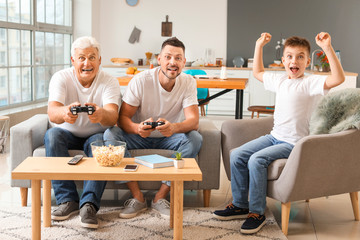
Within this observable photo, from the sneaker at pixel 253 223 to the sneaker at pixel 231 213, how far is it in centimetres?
15

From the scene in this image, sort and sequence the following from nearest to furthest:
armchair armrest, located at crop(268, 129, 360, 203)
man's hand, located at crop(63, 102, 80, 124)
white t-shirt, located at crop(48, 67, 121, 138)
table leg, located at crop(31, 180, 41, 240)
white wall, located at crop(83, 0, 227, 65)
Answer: table leg, located at crop(31, 180, 41, 240), armchair armrest, located at crop(268, 129, 360, 203), man's hand, located at crop(63, 102, 80, 124), white t-shirt, located at crop(48, 67, 121, 138), white wall, located at crop(83, 0, 227, 65)

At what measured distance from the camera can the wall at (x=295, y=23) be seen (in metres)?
8.00

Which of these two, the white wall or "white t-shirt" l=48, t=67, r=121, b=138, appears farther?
the white wall

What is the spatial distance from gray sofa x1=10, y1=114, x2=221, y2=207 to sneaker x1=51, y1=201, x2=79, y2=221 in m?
0.19

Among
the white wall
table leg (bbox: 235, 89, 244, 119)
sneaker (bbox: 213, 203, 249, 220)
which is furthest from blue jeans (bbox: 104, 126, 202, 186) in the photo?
the white wall

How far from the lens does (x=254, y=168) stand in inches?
106

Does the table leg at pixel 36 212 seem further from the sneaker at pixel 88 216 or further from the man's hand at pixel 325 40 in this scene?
the man's hand at pixel 325 40

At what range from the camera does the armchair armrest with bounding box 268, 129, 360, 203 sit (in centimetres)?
257

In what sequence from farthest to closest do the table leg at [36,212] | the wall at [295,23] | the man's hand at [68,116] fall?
the wall at [295,23] → the man's hand at [68,116] → the table leg at [36,212]

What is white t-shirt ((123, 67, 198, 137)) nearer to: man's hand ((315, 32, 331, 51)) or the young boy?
the young boy

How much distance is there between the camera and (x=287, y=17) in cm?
809

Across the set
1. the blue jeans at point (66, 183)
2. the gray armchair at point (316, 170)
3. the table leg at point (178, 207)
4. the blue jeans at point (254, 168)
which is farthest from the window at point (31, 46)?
the gray armchair at point (316, 170)

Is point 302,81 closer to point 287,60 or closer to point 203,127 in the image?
point 287,60

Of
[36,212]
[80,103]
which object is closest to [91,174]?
[36,212]
